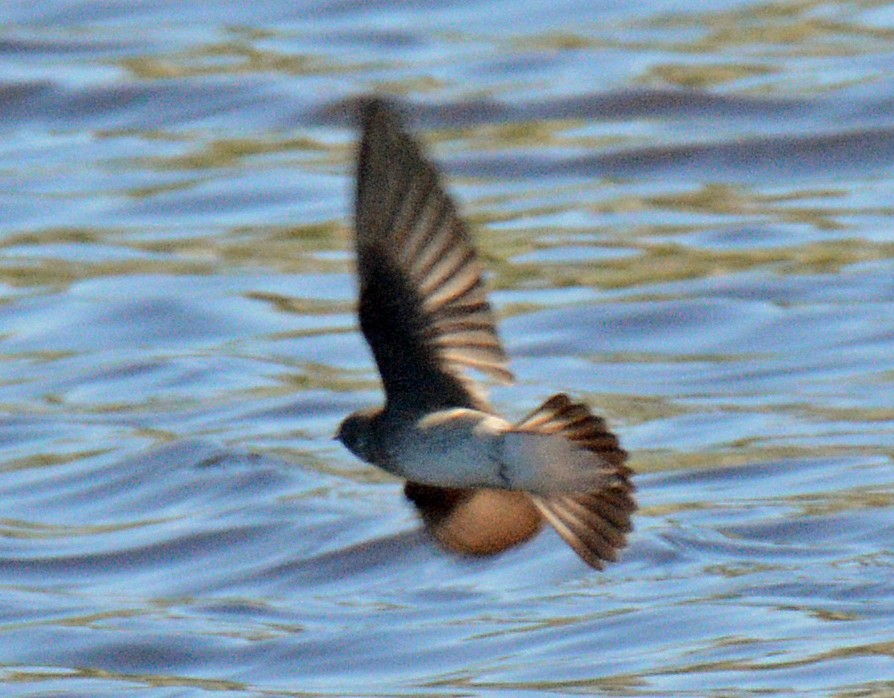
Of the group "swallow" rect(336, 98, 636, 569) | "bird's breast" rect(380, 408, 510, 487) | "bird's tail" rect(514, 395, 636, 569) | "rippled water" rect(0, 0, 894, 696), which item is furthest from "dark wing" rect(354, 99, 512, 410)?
"rippled water" rect(0, 0, 894, 696)

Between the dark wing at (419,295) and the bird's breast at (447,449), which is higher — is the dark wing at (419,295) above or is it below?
above

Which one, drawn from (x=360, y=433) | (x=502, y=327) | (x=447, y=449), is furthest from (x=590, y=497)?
(x=502, y=327)

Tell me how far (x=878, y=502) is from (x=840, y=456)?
0.44m

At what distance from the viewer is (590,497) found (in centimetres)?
410

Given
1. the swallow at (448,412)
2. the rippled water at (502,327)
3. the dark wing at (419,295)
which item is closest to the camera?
the swallow at (448,412)

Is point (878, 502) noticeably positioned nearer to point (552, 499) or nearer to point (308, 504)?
point (308, 504)

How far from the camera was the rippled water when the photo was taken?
18.7 feet

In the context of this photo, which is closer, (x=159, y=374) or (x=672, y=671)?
(x=672, y=671)

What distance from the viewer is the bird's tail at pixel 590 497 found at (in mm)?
3930

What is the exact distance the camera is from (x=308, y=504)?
6746 mm

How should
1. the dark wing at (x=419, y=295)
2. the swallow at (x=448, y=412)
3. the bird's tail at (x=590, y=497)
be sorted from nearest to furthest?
the bird's tail at (x=590, y=497) → the swallow at (x=448, y=412) → the dark wing at (x=419, y=295)

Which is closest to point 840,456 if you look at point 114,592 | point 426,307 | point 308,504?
point 308,504

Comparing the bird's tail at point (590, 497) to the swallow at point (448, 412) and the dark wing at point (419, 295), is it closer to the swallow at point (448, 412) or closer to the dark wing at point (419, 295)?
the swallow at point (448, 412)

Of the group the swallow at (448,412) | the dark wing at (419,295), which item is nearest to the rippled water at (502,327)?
the swallow at (448,412)
